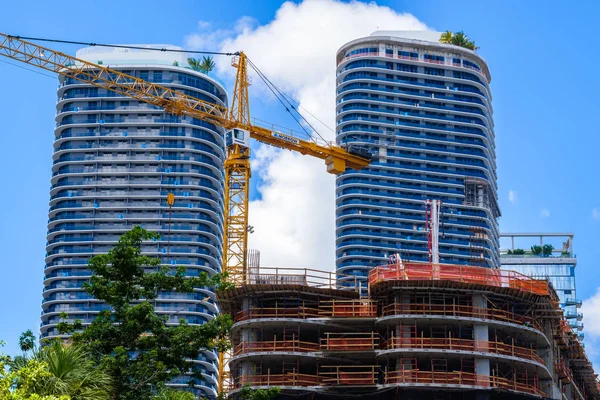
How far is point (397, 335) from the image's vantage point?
88.7m

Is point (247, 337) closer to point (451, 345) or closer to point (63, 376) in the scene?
point (451, 345)

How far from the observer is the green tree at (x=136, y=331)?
67.8 meters

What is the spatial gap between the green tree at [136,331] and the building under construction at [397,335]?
1665cm

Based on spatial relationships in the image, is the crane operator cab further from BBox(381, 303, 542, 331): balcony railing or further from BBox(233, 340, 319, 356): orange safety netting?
BBox(381, 303, 542, 331): balcony railing

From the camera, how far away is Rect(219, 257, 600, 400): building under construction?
8731 cm

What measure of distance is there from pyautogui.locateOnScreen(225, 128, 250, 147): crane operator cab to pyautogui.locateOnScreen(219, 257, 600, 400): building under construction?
5506 cm

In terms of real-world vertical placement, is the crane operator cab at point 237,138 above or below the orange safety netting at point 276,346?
above

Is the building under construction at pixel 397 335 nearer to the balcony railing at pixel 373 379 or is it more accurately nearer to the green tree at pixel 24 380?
the balcony railing at pixel 373 379

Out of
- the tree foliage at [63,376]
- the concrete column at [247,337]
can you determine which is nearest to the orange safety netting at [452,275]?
the concrete column at [247,337]

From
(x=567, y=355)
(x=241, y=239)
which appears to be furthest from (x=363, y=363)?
(x=241, y=239)

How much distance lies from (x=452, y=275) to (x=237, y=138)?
63.3 meters

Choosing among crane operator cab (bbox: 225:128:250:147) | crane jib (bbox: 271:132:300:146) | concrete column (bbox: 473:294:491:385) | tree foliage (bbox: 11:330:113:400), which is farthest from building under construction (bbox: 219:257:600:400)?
crane jib (bbox: 271:132:300:146)

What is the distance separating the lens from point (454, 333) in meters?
89.6

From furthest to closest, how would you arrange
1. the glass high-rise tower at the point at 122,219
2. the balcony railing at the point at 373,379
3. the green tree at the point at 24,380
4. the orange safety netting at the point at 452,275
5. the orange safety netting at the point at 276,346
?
the glass high-rise tower at the point at 122,219, the orange safety netting at the point at 276,346, the orange safety netting at the point at 452,275, the balcony railing at the point at 373,379, the green tree at the point at 24,380
